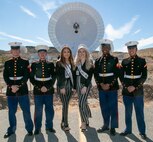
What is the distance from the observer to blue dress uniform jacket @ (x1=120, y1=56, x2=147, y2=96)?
6887 millimetres

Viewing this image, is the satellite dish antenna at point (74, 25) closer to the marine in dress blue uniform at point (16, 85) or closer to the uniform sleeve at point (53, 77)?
the uniform sleeve at point (53, 77)

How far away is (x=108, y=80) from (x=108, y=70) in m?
0.23

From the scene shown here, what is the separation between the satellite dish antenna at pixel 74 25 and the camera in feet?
38.3

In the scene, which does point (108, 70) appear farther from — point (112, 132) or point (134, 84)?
point (112, 132)

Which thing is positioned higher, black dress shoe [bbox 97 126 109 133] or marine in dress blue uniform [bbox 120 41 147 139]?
marine in dress blue uniform [bbox 120 41 147 139]

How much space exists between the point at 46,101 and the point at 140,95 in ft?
6.86

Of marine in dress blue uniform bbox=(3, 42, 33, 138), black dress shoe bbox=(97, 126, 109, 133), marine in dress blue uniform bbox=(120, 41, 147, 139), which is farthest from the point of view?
black dress shoe bbox=(97, 126, 109, 133)

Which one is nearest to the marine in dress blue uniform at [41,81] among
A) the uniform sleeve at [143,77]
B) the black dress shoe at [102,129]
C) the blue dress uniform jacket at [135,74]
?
the black dress shoe at [102,129]

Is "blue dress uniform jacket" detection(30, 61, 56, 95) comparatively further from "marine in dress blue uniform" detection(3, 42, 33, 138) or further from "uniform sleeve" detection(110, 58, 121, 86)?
"uniform sleeve" detection(110, 58, 121, 86)

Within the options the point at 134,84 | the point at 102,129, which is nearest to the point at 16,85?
the point at 102,129

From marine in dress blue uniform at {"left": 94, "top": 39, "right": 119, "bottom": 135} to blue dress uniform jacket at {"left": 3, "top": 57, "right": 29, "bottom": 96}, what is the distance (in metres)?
1.62

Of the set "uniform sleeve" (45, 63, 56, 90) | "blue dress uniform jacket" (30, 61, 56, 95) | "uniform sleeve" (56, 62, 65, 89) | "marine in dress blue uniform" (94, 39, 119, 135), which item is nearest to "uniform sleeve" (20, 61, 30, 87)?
"blue dress uniform jacket" (30, 61, 56, 95)

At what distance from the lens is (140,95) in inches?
271

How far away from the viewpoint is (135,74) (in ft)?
22.7
